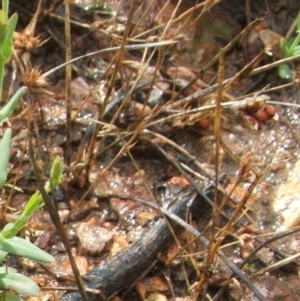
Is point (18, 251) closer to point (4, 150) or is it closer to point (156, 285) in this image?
point (4, 150)

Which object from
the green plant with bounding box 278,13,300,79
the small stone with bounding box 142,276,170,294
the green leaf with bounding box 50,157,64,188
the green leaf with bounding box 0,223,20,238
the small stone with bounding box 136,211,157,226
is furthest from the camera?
the green plant with bounding box 278,13,300,79

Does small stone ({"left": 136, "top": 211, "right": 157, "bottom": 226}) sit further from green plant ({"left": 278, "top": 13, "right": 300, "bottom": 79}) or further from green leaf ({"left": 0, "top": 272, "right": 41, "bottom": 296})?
green plant ({"left": 278, "top": 13, "right": 300, "bottom": 79})

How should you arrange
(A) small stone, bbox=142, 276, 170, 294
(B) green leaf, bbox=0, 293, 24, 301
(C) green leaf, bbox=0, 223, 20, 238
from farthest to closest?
(A) small stone, bbox=142, 276, 170, 294, (B) green leaf, bbox=0, 293, 24, 301, (C) green leaf, bbox=0, 223, 20, 238

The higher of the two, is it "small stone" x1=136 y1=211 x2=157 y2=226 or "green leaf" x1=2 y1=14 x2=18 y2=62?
"green leaf" x1=2 y1=14 x2=18 y2=62

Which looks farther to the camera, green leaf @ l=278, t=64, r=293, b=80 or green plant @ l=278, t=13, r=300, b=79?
green leaf @ l=278, t=64, r=293, b=80

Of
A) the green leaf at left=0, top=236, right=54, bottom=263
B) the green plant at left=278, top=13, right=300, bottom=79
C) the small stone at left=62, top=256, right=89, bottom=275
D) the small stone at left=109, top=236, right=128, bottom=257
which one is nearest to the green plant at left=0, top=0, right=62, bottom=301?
the green leaf at left=0, top=236, right=54, bottom=263

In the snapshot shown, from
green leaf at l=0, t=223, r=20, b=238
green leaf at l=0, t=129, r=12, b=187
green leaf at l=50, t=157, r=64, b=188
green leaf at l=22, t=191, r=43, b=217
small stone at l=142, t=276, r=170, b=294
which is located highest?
green leaf at l=50, t=157, r=64, b=188

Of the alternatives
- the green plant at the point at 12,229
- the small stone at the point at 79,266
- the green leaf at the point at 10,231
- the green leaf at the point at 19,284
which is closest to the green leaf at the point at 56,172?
the green plant at the point at 12,229

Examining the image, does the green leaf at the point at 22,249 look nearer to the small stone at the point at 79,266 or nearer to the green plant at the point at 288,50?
the small stone at the point at 79,266

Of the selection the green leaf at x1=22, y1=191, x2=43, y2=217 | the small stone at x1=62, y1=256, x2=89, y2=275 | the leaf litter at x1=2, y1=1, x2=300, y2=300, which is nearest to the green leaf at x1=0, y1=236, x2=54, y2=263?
the green leaf at x1=22, y1=191, x2=43, y2=217
